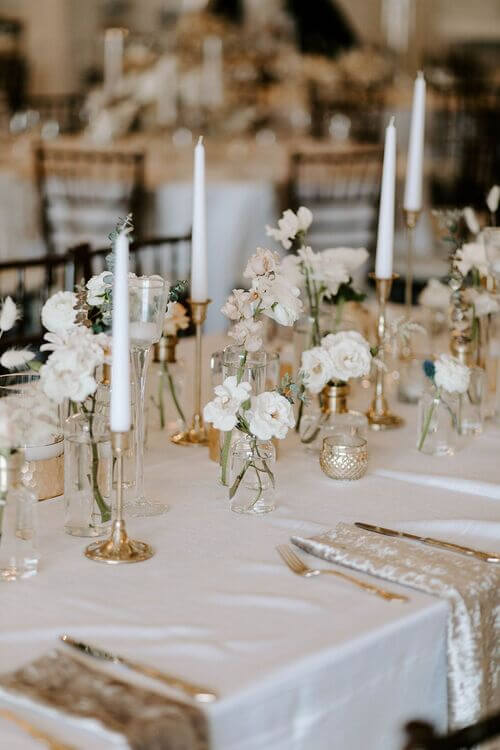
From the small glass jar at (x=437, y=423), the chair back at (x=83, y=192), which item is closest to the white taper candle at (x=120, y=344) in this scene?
the small glass jar at (x=437, y=423)

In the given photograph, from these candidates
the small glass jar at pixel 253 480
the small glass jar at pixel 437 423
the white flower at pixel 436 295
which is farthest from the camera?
the white flower at pixel 436 295

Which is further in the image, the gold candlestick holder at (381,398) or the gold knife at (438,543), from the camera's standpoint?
the gold candlestick holder at (381,398)

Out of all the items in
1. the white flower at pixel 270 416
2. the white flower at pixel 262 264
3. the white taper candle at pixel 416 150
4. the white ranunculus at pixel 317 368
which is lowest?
the white flower at pixel 270 416

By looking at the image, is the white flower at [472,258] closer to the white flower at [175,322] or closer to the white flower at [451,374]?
the white flower at [451,374]

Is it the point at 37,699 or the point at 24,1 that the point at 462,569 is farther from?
the point at 24,1

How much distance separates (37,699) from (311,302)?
3.94ft

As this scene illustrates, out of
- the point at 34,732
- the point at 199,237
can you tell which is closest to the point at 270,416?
the point at 199,237

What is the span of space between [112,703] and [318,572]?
15.4 inches

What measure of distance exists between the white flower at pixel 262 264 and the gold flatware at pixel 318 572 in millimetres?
460

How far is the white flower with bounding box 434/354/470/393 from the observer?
6.12 ft

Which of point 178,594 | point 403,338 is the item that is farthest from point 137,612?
point 403,338

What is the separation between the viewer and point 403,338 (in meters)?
2.07

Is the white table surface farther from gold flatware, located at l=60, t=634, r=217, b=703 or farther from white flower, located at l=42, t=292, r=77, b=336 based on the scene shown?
white flower, located at l=42, t=292, r=77, b=336

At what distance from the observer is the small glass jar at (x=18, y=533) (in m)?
1.32
